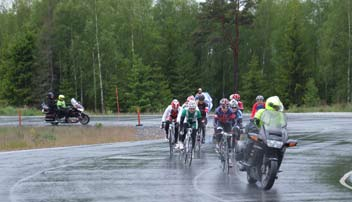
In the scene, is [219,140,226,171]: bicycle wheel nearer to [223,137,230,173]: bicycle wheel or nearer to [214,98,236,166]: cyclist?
[223,137,230,173]: bicycle wheel

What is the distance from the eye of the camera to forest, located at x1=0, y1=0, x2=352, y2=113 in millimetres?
67938

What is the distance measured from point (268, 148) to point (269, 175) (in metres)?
0.55

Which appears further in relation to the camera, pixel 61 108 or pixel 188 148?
pixel 61 108

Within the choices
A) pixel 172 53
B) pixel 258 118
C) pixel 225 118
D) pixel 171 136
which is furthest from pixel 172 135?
pixel 172 53

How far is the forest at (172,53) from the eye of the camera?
Answer: 67938 millimetres

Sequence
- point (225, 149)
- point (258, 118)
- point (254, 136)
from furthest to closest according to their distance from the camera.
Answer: point (225, 149), point (258, 118), point (254, 136)

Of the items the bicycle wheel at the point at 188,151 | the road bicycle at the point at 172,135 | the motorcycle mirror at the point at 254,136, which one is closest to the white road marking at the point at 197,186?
the bicycle wheel at the point at 188,151

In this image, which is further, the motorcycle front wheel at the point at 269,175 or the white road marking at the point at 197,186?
the motorcycle front wheel at the point at 269,175

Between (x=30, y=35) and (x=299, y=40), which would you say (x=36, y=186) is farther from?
(x=30, y=35)

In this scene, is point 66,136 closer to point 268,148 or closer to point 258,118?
point 258,118

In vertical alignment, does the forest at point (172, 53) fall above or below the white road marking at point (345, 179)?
above

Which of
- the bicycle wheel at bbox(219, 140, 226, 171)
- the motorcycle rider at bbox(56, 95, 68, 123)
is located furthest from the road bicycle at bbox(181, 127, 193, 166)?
the motorcycle rider at bbox(56, 95, 68, 123)

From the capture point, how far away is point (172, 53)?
7888 cm

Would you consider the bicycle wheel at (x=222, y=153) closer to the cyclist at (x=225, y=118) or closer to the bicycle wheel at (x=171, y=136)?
the cyclist at (x=225, y=118)
